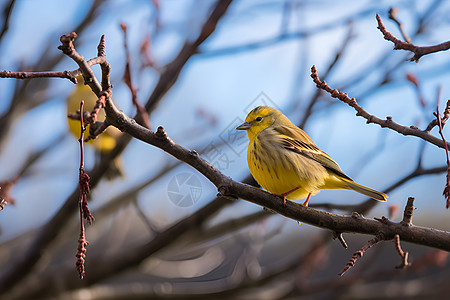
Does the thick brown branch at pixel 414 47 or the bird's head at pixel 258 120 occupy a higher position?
the bird's head at pixel 258 120

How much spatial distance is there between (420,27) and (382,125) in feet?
5.77

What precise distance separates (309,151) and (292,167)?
7.0 inches

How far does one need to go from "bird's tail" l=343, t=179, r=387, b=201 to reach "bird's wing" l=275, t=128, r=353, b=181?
0.04m

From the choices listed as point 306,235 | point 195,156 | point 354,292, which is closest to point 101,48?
point 195,156

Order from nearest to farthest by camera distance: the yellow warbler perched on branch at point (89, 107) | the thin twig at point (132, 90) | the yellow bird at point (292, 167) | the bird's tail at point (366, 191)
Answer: the bird's tail at point (366, 191)
the yellow bird at point (292, 167)
the thin twig at point (132, 90)
the yellow warbler perched on branch at point (89, 107)

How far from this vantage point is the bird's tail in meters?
1.88

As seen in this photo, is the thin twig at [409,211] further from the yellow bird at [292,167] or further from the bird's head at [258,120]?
the bird's head at [258,120]

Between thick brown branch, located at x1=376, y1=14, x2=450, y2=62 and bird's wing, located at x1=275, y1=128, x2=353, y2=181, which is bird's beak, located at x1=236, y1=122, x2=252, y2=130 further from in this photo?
thick brown branch, located at x1=376, y1=14, x2=450, y2=62

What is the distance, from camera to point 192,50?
8.17 ft

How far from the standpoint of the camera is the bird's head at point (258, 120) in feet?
8.00

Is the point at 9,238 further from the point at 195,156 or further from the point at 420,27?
the point at 420,27

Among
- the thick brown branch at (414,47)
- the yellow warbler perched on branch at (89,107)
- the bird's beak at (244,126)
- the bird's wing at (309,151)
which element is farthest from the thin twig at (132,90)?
the thick brown branch at (414,47)

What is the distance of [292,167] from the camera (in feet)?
6.86

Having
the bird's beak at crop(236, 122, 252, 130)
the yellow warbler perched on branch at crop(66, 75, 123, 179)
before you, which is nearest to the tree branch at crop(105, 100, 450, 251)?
the bird's beak at crop(236, 122, 252, 130)
